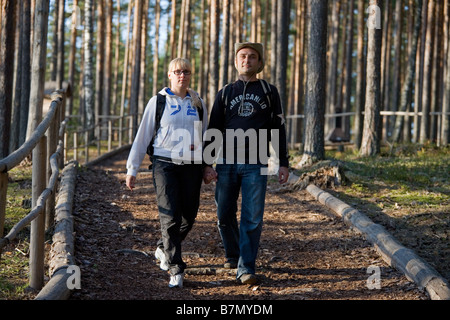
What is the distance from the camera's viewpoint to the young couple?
5145 millimetres

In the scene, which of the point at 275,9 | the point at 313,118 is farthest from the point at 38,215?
the point at 275,9

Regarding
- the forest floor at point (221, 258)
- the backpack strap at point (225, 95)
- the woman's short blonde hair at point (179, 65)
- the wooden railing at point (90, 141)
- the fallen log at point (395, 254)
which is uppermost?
the woman's short blonde hair at point (179, 65)

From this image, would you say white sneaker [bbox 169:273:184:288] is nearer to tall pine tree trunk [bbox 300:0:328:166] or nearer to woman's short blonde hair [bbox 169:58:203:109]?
woman's short blonde hair [bbox 169:58:203:109]

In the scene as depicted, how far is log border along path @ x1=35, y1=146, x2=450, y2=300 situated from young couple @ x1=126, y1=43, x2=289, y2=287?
0.96 metres

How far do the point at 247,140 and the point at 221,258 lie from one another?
1.64 meters

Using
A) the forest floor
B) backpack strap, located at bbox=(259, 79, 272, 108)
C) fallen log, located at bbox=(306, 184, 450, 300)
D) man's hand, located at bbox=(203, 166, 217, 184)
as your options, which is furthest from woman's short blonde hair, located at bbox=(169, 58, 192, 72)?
fallen log, located at bbox=(306, 184, 450, 300)

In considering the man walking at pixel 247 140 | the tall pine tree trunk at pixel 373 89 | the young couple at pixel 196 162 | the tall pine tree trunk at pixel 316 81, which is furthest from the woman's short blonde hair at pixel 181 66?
the tall pine tree trunk at pixel 373 89

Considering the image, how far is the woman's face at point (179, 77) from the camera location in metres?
5.13

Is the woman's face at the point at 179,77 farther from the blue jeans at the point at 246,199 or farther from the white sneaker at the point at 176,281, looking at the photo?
the white sneaker at the point at 176,281

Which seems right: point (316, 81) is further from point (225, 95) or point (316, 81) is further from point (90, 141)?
point (90, 141)

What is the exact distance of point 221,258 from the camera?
6262 millimetres

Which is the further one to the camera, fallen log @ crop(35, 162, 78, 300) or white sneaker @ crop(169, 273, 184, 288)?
white sneaker @ crop(169, 273, 184, 288)
